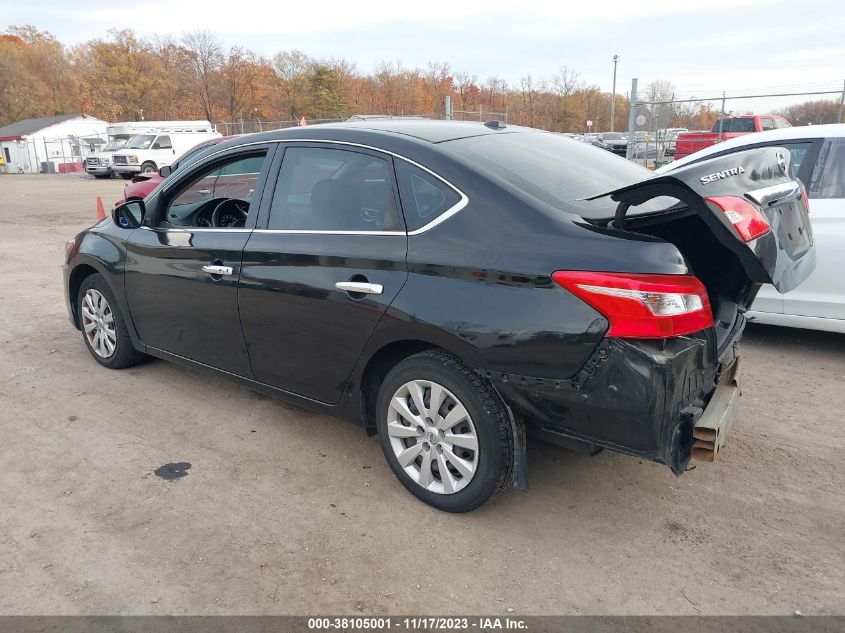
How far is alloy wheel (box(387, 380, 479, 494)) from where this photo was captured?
9.78 ft

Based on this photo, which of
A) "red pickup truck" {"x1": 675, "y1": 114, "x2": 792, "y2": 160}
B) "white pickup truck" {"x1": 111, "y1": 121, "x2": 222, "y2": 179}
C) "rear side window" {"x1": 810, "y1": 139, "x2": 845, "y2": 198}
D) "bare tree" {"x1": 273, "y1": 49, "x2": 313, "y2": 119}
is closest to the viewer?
"rear side window" {"x1": 810, "y1": 139, "x2": 845, "y2": 198}

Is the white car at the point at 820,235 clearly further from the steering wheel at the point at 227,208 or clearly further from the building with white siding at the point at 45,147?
the building with white siding at the point at 45,147

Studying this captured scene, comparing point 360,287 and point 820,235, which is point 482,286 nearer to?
point 360,287

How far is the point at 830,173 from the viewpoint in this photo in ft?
16.6

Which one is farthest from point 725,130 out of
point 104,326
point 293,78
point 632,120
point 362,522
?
point 293,78

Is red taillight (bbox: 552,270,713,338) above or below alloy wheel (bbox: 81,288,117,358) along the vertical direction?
above

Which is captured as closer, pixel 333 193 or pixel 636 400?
pixel 636 400

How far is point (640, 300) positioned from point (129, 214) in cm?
353

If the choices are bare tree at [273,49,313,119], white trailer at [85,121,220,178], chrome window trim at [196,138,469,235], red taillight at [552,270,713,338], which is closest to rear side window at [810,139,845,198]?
red taillight at [552,270,713,338]

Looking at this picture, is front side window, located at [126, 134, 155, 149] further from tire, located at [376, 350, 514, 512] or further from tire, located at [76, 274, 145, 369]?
tire, located at [376, 350, 514, 512]

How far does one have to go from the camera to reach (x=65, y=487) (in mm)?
3426

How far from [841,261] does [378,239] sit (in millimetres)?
3670

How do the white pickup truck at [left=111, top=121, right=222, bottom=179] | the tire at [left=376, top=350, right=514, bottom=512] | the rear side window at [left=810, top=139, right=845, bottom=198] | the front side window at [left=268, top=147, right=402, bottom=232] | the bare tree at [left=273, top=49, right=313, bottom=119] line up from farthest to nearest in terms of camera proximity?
the bare tree at [left=273, top=49, right=313, bottom=119] → the white pickup truck at [left=111, top=121, right=222, bottom=179] → the rear side window at [left=810, top=139, right=845, bottom=198] → the front side window at [left=268, top=147, right=402, bottom=232] → the tire at [left=376, top=350, right=514, bottom=512]

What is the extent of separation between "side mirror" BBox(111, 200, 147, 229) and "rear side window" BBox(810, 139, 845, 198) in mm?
4921
